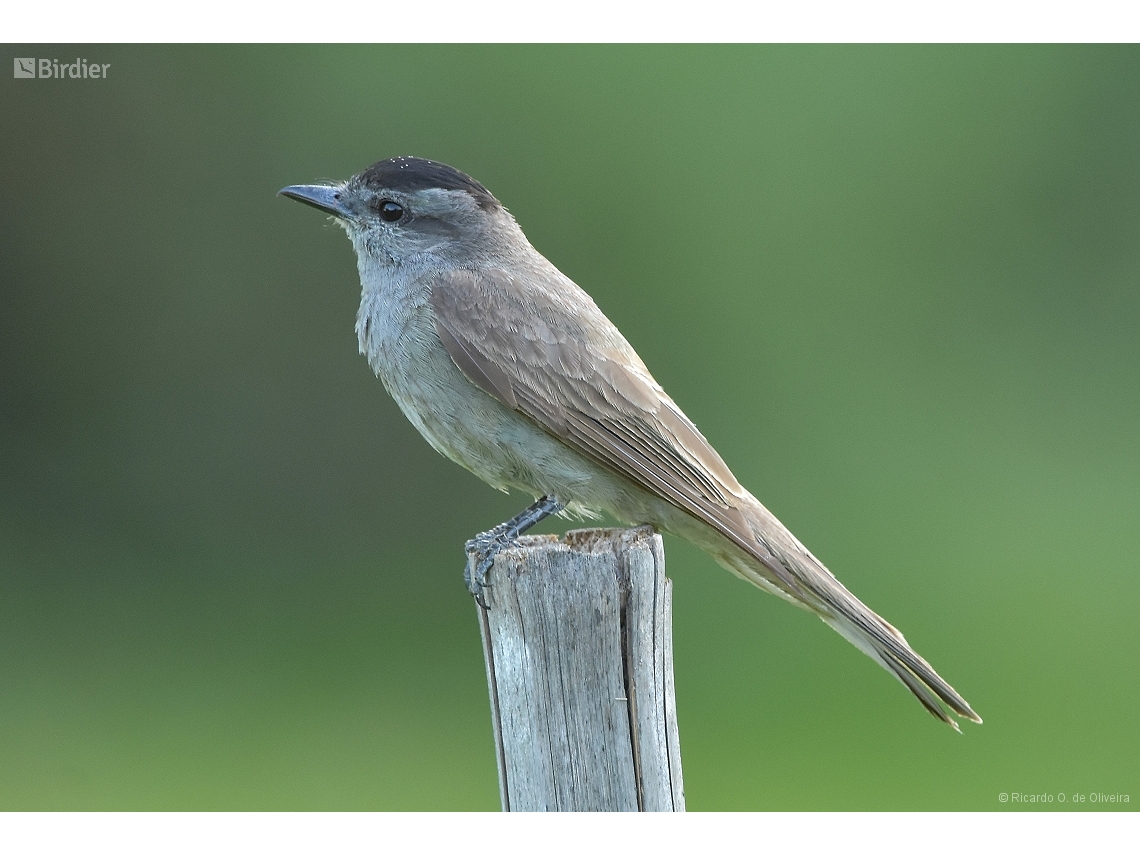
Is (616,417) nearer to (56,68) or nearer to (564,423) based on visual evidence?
(564,423)

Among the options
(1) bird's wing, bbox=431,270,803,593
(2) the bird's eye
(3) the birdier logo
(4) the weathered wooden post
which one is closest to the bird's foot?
(4) the weathered wooden post

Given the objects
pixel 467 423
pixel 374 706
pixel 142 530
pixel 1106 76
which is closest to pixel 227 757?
pixel 374 706

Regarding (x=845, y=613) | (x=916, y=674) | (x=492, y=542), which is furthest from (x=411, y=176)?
(x=916, y=674)

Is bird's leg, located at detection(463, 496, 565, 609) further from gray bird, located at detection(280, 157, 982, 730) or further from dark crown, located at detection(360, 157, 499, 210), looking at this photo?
dark crown, located at detection(360, 157, 499, 210)

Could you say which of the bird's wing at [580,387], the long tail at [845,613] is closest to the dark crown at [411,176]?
the bird's wing at [580,387]

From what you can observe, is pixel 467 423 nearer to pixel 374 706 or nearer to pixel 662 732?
pixel 662 732

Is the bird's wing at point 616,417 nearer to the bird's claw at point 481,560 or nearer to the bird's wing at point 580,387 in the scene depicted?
the bird's wing at point 580,387

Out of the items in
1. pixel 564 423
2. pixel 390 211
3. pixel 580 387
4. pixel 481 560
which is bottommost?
pixel 481 560
